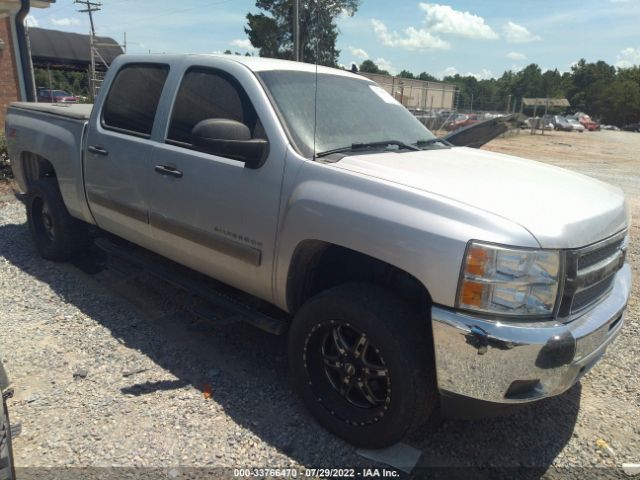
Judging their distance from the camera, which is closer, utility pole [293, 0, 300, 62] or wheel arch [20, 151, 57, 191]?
utility pole [293, 0, 300, 62]

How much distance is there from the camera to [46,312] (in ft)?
13.3

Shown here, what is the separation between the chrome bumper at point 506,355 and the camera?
213 cm

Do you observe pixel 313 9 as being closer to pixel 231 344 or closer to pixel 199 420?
pixel 231 344

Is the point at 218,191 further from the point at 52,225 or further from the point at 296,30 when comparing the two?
the point at 52,225

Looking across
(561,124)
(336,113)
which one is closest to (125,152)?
(336,113)

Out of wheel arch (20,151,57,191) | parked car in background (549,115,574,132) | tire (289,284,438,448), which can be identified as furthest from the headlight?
parked car in background (549,115,574,132)

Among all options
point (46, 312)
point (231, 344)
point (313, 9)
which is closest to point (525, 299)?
point (231, 344)

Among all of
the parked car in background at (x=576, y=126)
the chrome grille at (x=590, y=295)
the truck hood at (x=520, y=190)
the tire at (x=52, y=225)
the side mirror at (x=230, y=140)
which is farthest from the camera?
the parked car in background at (x=576, y=126)

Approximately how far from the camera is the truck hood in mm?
2246

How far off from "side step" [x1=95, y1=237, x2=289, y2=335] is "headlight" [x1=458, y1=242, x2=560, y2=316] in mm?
1310

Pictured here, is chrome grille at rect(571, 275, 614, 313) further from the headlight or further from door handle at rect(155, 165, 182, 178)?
door handle at rect(155, 165, 182, 178)

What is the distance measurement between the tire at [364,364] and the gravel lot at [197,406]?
0.18 m

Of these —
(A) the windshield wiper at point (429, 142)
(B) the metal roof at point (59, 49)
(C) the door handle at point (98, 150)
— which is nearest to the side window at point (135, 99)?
(C) the door handle at point (98, 150)

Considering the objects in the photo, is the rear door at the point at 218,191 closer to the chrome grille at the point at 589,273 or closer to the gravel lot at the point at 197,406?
the gravel lot at the point at 197,406
